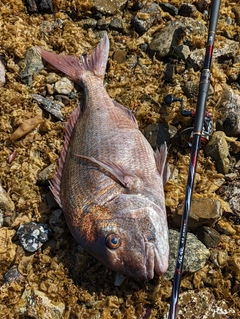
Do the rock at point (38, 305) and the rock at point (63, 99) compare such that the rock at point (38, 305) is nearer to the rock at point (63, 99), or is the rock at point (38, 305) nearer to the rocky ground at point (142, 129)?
the rocky ground at point (142, 129)

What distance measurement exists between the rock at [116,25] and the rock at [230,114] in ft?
6.54

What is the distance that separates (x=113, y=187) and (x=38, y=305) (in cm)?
142

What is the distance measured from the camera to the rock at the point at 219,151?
15.5 feet

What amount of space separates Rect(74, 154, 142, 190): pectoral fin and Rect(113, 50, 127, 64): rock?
2079mm

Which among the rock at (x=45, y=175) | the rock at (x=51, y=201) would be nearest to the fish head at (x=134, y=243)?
the rock at (x=51, y=201)

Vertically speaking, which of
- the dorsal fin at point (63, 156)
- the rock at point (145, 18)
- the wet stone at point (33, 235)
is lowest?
the wet stone at point (33, 235)

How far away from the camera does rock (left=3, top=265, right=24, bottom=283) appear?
414cm

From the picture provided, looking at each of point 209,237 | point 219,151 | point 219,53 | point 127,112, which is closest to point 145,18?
point 219,53

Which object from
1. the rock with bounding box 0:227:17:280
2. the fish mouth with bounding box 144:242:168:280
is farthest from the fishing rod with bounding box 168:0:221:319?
the rock with bounding box 0:227:17:280

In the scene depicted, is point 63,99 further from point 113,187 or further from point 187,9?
point 187,9

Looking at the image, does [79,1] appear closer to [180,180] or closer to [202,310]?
[180,180]

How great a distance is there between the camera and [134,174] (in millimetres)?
4215

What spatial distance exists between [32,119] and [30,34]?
154 cm

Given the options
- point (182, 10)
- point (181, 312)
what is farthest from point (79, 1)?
point (181, 312)
